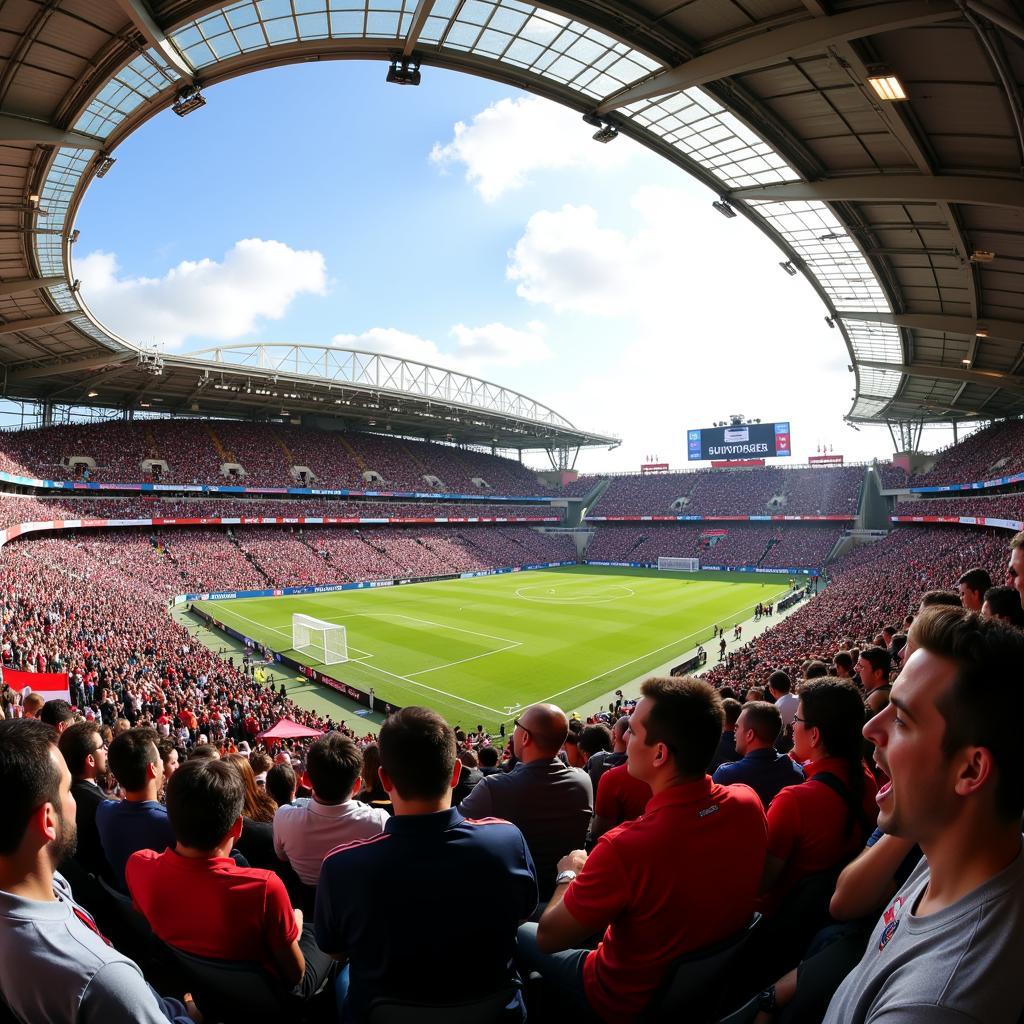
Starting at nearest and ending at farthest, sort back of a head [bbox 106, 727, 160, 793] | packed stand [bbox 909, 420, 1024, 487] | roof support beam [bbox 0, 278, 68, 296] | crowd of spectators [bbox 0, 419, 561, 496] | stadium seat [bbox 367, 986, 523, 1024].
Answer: stadium seat [bbox 367, 986, 523, 1024], back of a head [bbox 106, 727, 160, 793], roof support beam [bbox 0, 278, 68, 296], packed stand [bbox 909, 420, 1024, 487], crowd of spectators [bbox 0, 419, 561, 496]

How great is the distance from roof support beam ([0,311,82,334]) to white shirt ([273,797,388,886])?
33.3 metres

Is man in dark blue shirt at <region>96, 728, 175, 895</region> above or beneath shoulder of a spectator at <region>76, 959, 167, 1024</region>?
beneath

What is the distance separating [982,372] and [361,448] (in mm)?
57180

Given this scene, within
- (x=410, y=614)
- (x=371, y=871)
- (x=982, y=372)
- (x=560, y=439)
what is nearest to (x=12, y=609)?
(x=410, y=614)

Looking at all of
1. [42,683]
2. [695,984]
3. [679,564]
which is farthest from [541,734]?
[679,564]

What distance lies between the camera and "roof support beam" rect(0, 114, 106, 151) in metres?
14.9

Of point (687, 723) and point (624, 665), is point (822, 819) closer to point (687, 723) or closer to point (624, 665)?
point (687, 723)

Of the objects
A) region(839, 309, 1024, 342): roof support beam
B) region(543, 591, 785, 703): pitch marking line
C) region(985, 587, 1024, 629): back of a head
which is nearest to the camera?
region(985, 587, 1024, 629): back of a head

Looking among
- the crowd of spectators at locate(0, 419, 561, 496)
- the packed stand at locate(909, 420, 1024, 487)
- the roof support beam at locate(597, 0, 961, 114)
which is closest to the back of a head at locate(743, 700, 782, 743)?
the roof support beam at locate(597, 0, 961, 114)

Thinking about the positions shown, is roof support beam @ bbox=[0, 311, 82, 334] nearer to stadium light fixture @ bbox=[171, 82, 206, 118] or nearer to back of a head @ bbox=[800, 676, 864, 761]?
stadium light fixture @ bbox=[171, 82, 206, 118]

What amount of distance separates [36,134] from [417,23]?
34.6 feet

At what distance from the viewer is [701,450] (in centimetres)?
7575

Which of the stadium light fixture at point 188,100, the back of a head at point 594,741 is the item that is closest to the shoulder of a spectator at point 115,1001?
the back of a head at point 594,741

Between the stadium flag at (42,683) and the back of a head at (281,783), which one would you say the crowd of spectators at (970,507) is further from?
the stadium flag at (42,683)
